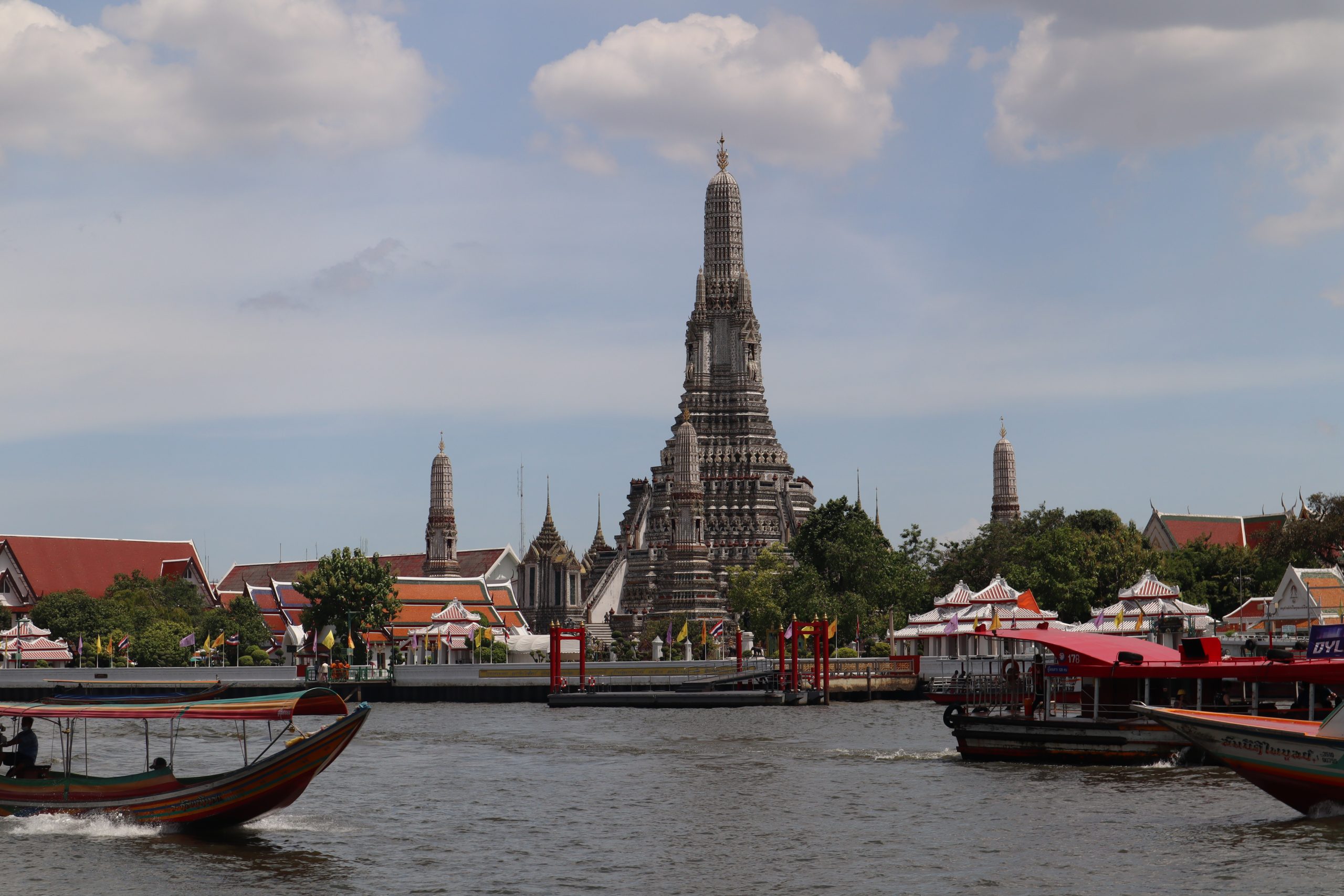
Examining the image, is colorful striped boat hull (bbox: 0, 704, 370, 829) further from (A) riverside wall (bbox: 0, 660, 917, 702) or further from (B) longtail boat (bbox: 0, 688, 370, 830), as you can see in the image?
(A) riverside wall (bbox: 0, 660, 917, 702)

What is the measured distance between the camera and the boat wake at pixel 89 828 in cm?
3191

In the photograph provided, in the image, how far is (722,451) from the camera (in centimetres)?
13088

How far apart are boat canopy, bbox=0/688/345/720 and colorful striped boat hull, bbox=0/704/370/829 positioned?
0.61 m

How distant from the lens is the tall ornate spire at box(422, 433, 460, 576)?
137125 millimetres

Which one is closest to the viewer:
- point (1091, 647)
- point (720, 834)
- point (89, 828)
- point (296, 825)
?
point (89, 828)

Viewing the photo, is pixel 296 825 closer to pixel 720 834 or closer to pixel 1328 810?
pixel 720 834

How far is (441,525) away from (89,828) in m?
106

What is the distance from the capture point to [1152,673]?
140 ft

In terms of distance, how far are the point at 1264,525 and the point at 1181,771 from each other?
8161cm

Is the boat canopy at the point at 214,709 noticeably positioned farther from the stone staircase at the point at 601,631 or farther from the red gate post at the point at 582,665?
the stone staircase at the point at 601,631

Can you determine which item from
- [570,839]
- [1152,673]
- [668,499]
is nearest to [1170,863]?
[570,839]

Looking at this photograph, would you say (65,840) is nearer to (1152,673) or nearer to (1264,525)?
(1152,673)

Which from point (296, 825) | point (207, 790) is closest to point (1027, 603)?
point (296, 825)

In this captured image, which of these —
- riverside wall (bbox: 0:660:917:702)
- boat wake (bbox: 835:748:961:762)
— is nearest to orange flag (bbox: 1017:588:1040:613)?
riverside wall (bbox: 0:660:917:702)
